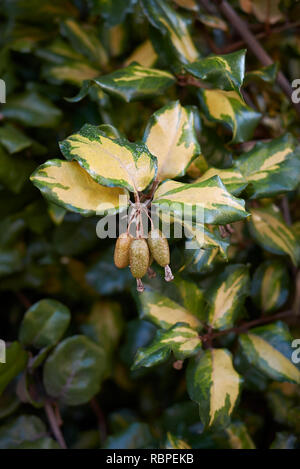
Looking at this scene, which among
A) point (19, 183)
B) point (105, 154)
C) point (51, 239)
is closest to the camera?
point (105, 154)

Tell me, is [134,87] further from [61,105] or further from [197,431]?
[197,431]

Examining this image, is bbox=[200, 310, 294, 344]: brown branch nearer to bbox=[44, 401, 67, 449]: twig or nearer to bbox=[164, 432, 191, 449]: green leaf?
bbox=[164, 432, 191, 449]: green leaf

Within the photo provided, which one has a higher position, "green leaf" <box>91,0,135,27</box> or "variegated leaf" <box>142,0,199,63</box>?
"green leaf" <box>91,0,135,27</box>

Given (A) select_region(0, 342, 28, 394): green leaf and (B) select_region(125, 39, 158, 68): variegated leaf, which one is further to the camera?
(B) select_region(125, 39, 158, 68): variegated leaf

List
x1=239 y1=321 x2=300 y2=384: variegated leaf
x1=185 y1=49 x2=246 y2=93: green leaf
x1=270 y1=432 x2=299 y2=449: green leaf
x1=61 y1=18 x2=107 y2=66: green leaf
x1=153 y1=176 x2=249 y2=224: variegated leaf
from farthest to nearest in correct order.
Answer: x1=61 y1=18 x2=107 y2=66: green leaf, x1=270 y1=432 x2=299 y2=449: green leaf, x1=239 y1=321 x2=300 y2=384: variegated leaf, x1=185 y1=49 x2=246 y2=93: green leaf, x1=153 y1=176 x2=249 y2=224: variegated leaf

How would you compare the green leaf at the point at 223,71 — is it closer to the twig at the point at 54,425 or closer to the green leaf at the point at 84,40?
the green leaf at the point at 84,40

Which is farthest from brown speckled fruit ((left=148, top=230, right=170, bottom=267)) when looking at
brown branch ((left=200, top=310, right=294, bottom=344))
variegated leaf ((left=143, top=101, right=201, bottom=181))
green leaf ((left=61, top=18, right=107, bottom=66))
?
green leaf ((left=61, top=18, right=107, bottom=66))

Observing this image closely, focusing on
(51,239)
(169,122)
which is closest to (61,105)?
(51,239)
